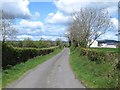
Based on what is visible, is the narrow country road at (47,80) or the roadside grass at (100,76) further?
the narrow country road at (47,80)

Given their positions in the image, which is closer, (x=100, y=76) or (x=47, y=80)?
(x=47, y=80)

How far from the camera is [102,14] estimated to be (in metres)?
72.9

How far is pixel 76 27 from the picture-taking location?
75.2 meters

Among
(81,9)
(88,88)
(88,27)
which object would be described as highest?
(81,9)

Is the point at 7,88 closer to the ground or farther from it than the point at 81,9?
closer to the ground

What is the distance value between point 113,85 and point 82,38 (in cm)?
5657

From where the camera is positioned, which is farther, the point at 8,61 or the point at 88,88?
the point at 8,61

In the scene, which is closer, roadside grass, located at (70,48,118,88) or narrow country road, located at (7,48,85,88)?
roadside grass, located at (70,48,118,88)

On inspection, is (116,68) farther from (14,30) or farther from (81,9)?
(81,9)

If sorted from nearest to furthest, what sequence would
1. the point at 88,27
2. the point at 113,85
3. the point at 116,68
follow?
1. the point at 113,85
2. the point at 116,68
3. the point at 88,27

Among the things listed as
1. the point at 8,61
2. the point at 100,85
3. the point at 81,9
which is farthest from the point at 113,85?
the point at 81,9

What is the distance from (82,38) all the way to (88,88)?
5608cm

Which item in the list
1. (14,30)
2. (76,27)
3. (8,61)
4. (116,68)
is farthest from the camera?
(76,27)

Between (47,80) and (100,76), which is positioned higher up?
(100,76)
